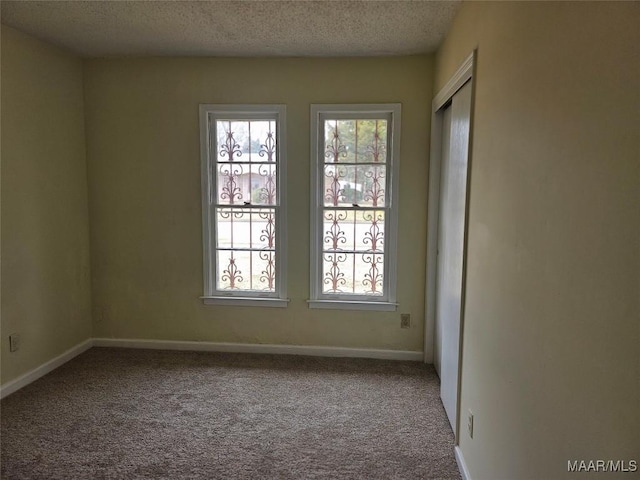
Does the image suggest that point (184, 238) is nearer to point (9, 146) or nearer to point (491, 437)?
point (9, 146)

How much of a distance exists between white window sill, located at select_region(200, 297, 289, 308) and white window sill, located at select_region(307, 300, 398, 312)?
0.83 feet

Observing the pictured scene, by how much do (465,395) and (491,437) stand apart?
0.42 m

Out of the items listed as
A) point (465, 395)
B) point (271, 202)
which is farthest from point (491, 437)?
point (271, 202)

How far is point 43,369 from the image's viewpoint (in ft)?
10.5

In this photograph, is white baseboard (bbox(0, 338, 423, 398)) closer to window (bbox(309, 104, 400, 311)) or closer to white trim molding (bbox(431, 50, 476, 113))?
window (bbox(309, 104, 400, 311))

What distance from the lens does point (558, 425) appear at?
3.58ft

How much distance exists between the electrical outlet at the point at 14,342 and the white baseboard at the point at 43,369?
0.22m

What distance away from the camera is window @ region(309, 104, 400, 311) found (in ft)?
11.2

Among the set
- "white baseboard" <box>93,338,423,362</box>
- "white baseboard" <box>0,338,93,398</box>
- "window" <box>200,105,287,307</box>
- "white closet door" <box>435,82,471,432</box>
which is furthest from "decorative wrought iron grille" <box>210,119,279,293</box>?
"white closet door" <box>435,82,471,432</box>

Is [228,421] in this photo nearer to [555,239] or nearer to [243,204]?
[243,204]

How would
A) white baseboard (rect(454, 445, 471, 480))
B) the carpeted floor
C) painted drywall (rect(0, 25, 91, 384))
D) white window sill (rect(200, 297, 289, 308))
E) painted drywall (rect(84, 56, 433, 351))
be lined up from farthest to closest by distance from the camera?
white window sill (rect(200, 297, 289, 308)), painted drywall (rect(84, 56, 433, 351)), painted drywall (rect(0, 25, 91, 384)), the carpeted floor, white baseboard (rect(454, 445, 471, 480))

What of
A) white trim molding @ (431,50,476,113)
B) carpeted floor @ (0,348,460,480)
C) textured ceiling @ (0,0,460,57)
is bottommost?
carpeted floor @ (0,348,460,480)

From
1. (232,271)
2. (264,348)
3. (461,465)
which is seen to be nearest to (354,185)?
(232,271)

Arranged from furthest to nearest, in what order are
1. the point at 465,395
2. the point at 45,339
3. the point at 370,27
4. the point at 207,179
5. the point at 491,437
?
the point at 207,179
the point at 45,339
the point at 370,27
the point at 465,395
the point at 491,437
